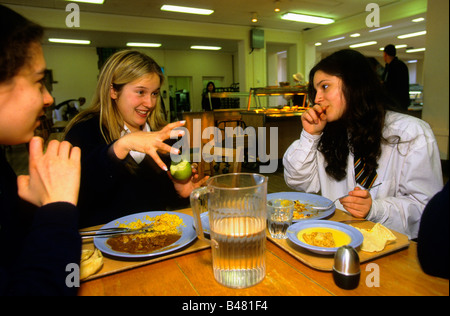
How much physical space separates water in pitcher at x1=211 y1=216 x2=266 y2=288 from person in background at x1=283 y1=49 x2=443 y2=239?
2.67 feet

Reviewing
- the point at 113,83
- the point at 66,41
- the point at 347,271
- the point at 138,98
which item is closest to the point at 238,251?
the point at 347,271

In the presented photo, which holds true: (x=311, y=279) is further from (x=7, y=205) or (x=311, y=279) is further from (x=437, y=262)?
(x=7, y=205)

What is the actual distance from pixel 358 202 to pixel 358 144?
509 mm

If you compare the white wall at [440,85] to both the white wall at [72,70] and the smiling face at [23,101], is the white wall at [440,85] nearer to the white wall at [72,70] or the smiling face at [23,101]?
the smiling face at [23,101]

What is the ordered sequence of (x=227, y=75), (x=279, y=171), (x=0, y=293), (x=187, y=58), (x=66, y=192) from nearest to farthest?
(x=0, y=293)
(x=66, y=192)
(x=279, y=171)
(x=187, y=58)
(x=227, y=75)

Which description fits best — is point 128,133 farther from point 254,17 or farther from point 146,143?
point 254,17

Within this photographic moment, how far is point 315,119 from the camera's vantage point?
1.45 metres

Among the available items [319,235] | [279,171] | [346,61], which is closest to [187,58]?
[279,171]

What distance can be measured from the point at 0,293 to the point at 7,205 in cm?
31

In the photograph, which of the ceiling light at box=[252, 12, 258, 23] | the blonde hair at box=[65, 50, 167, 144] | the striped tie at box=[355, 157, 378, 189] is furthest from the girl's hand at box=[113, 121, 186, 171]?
the ceiling light at box=[252, 12, 258, 23]

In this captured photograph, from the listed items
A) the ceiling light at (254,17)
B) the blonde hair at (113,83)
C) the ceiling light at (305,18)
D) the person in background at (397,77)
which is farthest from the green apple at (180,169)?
the ceiling light at (305,18)

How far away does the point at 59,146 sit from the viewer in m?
0.72

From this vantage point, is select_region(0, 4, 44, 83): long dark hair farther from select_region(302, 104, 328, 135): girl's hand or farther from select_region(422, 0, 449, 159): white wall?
select_region(302, 104, 328, 135): girl's hand

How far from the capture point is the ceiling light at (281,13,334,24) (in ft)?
26.2
